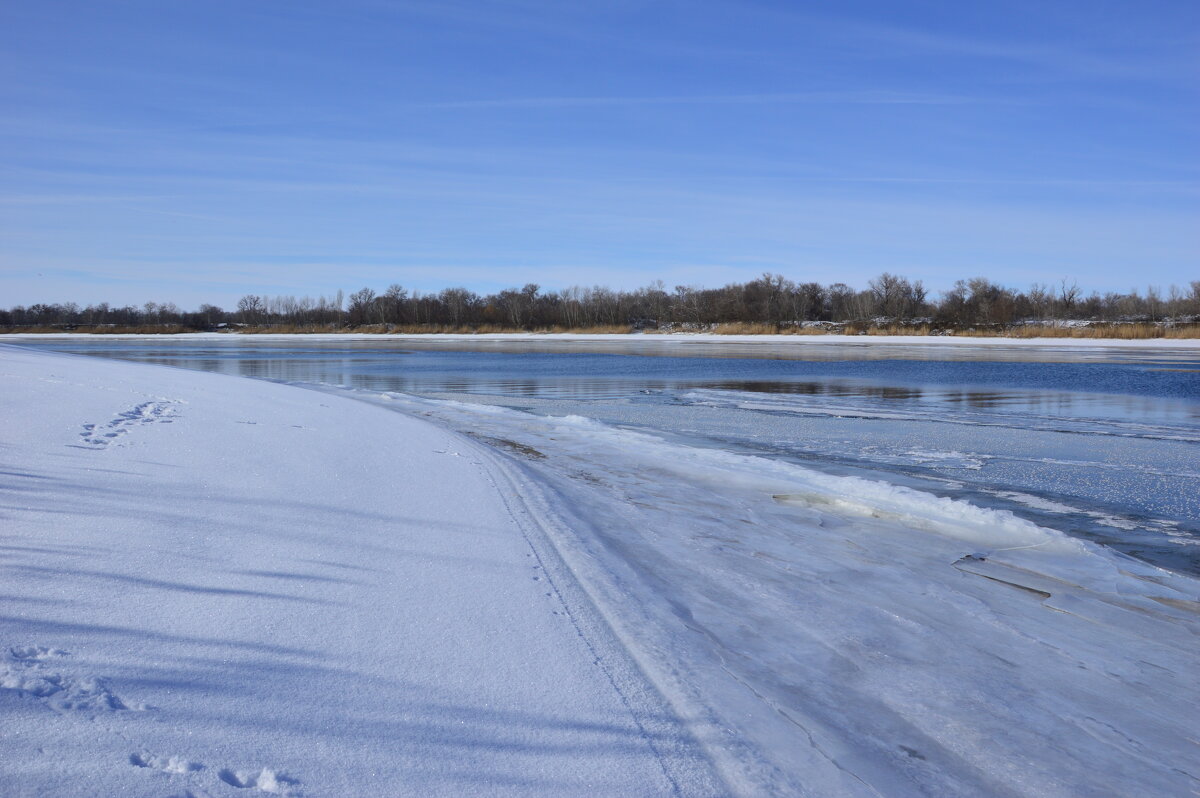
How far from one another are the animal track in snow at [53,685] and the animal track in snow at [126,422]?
3.92m

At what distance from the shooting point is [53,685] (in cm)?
238

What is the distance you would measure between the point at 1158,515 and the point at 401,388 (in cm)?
1616

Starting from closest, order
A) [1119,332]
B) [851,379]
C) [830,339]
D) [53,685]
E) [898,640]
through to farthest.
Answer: [53,685] < [898,640] < [851,379] < [1119,332] < [830,339]

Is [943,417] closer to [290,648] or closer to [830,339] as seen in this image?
[290,648]

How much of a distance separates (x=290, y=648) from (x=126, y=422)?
5.43m

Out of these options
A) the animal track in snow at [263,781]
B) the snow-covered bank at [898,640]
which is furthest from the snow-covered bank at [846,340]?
the animal track in snow at [263,781]

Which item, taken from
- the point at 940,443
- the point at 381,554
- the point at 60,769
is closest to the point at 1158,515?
the point at 940,443

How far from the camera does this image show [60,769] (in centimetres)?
203

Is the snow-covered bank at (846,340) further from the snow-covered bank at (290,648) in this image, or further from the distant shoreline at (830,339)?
the snow-covered bank at (290,648)

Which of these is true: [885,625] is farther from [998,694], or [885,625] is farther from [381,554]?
[381,554]

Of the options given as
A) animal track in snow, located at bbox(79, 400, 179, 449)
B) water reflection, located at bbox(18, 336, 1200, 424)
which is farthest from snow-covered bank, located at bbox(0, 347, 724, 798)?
water reflection, located at bbox(18, 336, 1200, 424)

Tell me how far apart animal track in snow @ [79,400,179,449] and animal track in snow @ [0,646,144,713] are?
3918 mm

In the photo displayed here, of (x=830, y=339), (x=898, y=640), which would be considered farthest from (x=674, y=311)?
(x=898, y=640)

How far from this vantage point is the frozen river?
23.5 ft
